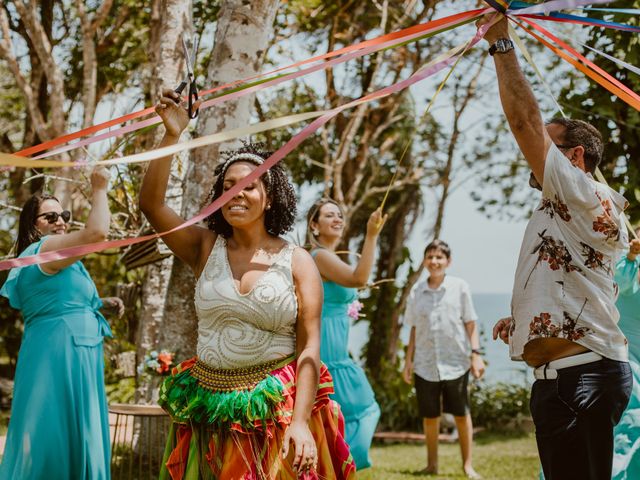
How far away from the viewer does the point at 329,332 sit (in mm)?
5023

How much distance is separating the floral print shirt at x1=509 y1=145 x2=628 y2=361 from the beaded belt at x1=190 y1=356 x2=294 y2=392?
88cm

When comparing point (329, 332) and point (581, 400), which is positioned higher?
point (329, 332)

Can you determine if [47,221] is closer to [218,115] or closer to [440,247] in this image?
[218,115]

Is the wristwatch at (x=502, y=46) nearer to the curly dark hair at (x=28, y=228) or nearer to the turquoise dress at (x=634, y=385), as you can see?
the turquoise dress at (x=634, y=385)

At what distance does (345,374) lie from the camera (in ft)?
16.7

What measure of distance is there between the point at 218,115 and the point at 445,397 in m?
3.40

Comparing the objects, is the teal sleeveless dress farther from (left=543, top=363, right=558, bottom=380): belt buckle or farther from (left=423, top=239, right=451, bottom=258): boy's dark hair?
(left=543, top=363, right=558, bottom=380): belt buckle

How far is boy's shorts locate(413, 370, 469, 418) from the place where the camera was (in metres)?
6.72

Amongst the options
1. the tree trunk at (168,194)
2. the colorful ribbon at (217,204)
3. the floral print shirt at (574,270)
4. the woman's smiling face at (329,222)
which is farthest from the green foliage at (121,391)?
the floral print shirt at (574,270)

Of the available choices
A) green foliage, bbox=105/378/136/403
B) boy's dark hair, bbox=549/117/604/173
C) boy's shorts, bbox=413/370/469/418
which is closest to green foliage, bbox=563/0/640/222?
boy's shorts, bbox=413/370/469/418

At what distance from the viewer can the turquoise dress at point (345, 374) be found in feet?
16.5

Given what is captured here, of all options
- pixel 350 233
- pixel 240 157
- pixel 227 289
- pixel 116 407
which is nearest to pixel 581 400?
Result: pixel 227 289

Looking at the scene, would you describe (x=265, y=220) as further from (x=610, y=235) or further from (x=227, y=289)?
(x=610, y=235)

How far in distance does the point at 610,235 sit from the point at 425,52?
10317 mm
